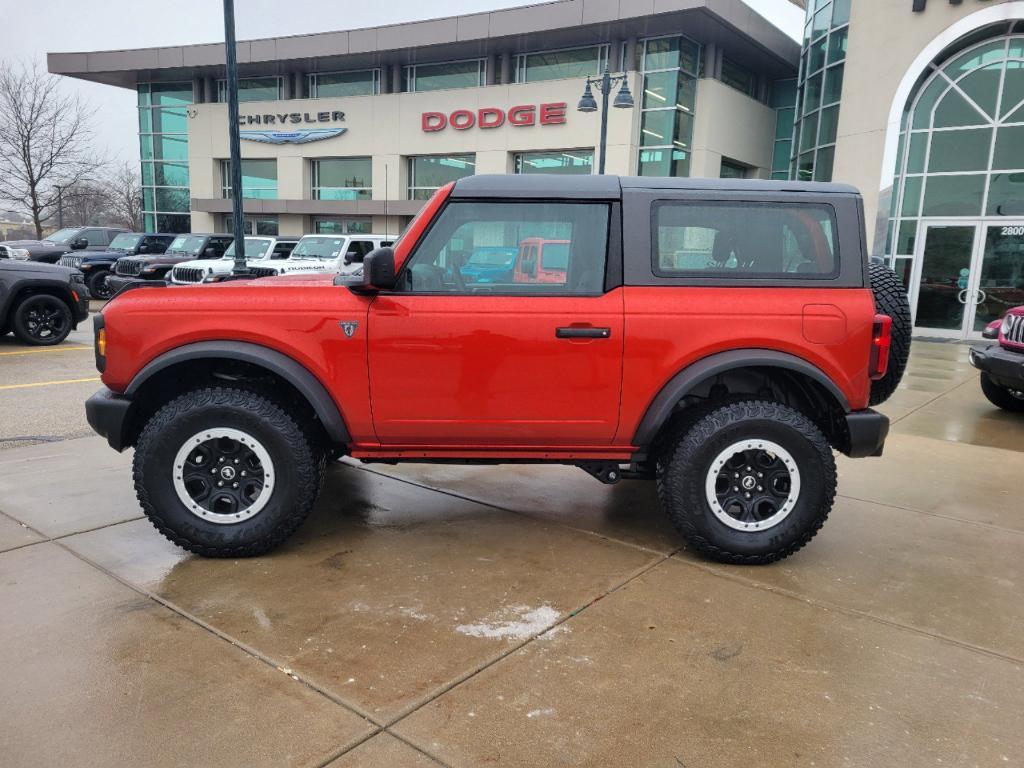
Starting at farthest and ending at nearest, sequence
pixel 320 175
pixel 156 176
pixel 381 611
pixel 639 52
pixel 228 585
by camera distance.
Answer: pixel 156 176 → pixel 320 175 → pixel 639 52 → pixel 228 585 → pixel 381 611

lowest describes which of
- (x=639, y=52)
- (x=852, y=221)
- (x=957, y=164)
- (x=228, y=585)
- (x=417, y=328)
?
(x=228, y=585)

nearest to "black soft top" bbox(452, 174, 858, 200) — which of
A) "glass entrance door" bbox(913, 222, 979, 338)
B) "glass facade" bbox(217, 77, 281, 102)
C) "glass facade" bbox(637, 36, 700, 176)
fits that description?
"glass entrance door" bbox(913, 222, 979, 338)

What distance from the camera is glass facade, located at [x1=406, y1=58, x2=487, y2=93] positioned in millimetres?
30484

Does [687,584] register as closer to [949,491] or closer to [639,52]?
[949,491]

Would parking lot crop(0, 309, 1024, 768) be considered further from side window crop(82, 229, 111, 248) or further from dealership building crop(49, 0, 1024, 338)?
side window crop(82, 229, 111, 248)

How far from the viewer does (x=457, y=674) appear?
2752 mm

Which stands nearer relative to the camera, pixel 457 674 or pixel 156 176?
pixel 457 674

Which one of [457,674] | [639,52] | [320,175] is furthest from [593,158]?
[457,674]

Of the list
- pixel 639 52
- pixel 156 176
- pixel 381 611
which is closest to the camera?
pixel 381 611

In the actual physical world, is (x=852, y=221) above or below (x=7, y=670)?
above

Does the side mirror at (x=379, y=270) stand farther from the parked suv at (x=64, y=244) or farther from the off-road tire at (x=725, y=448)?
the parked suv at (x=64, y=244)

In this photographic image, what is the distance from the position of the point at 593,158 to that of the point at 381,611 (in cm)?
2668

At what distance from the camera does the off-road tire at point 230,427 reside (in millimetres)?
3619

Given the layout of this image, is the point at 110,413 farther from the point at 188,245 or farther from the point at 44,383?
the point at 188,245
